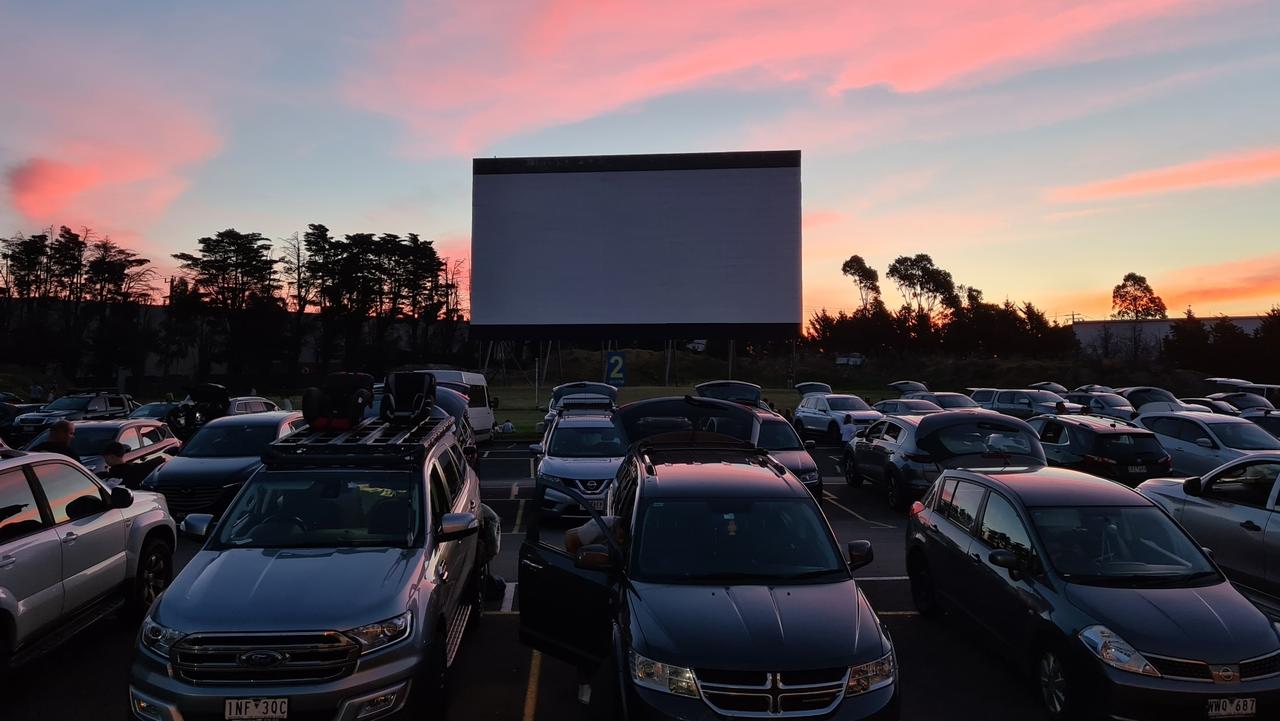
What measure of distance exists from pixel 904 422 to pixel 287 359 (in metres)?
70.4

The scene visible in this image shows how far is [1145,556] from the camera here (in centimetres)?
593

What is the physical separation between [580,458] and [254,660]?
9.03 metres

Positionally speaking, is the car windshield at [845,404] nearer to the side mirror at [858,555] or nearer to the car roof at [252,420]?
the car roof at [252,420]

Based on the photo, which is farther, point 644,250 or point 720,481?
point 644,250

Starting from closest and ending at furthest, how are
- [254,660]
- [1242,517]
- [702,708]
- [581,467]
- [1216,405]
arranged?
[702,708], [254,660], [1242,517], [581,467], [1216,405]

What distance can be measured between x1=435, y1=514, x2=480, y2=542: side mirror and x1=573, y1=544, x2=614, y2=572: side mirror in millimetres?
911

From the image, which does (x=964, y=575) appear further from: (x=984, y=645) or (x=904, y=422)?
(x=904, y=422)

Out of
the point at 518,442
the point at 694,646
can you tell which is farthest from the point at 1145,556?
the point at 518,442

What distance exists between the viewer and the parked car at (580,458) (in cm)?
1223

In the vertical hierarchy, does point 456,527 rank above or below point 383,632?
above

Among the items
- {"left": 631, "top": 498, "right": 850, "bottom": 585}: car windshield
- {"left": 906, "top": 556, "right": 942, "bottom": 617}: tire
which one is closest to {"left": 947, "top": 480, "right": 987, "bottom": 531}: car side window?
{"left": 906, "top": 556, "right": 942, "bottom": 617}: tire

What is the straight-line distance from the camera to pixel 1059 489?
6.48 metres

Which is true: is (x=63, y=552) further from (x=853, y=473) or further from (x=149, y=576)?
(x=853, y=473)

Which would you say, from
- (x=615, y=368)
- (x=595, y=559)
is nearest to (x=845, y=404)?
(x=615, y=368)
